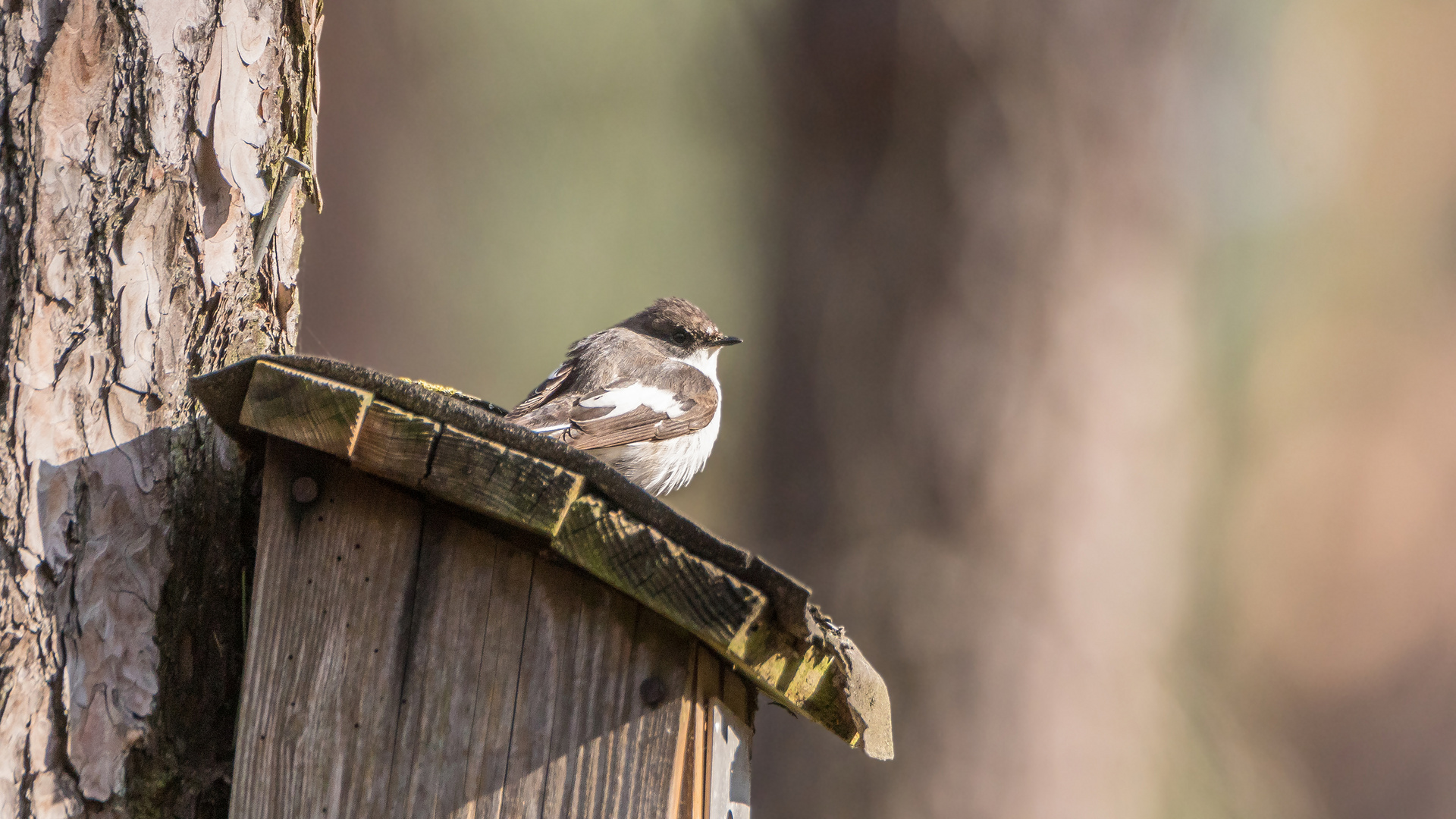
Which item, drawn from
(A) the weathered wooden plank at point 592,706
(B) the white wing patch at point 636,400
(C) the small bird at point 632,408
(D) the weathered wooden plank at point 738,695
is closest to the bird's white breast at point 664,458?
(C) the small bird at point 632,408

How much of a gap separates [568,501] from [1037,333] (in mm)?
4193

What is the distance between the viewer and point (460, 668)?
77.8 inches

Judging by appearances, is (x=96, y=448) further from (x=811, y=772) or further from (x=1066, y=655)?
(x=1066, y=655)

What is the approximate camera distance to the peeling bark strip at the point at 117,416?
6.23 ft

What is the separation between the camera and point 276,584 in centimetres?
200

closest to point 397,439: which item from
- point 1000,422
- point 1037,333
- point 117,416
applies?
point 117,416

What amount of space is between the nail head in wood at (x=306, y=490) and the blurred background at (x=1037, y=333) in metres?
3.87

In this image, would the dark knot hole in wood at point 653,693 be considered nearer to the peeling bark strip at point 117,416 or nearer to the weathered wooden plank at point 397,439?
the weathered wooden plank at point 397,439

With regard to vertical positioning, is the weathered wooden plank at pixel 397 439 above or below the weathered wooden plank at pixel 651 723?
above

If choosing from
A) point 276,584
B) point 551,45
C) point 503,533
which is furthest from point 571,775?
point 551,45

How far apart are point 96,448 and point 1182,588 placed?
250 inches

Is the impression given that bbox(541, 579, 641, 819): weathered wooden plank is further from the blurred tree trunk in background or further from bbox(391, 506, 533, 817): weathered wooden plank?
the blurred tree trunk in background

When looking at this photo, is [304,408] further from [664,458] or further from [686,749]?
[664,458]

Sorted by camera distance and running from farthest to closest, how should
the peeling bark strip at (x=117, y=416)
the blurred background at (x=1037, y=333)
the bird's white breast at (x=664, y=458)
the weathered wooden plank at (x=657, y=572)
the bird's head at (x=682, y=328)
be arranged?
the blurred background at (x=1037, y=333) < the bird's head at (x=682, y=328) < the bird's white breast at (x=664, y=458) < the peeling bark strip at (x=117, y=416) < the weathered wooden plank at (x=657, y=572)
